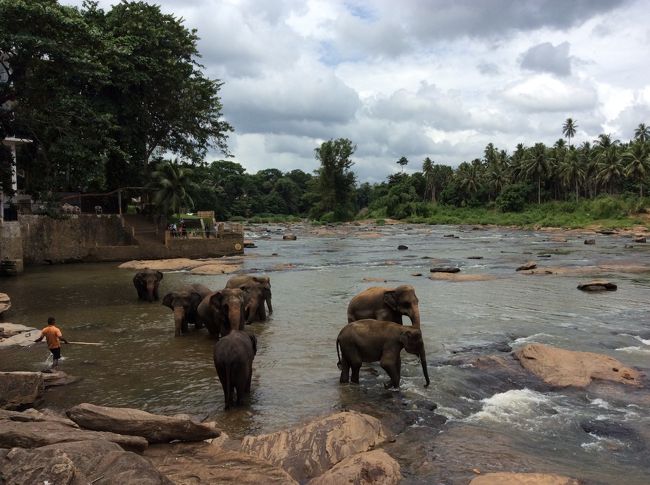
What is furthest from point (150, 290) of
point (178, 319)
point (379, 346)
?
point (379, 346)

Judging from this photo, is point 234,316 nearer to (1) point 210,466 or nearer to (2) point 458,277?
(1) point 210,466

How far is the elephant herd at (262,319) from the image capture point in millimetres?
8445

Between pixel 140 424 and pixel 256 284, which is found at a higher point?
pixel 256 284

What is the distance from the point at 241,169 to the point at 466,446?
437 feet

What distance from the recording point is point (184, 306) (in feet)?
45.2

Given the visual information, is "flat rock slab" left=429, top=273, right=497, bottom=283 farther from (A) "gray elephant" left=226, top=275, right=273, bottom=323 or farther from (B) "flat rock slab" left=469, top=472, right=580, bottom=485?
(B) "flat rock slab" left=469, top=472, right=580, bottom=485

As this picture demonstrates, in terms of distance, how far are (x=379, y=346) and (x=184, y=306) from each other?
21.3ft

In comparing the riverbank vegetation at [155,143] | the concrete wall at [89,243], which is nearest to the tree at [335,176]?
the riverbank vegetation at [155,143]

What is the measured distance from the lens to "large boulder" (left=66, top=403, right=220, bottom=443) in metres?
6.18

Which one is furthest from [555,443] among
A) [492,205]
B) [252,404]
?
[492,205]

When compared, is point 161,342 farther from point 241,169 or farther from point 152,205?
point 241,169

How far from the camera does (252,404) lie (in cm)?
859

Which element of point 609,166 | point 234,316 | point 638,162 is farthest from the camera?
point 609,166

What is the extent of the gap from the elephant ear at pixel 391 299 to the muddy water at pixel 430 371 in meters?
1.21
